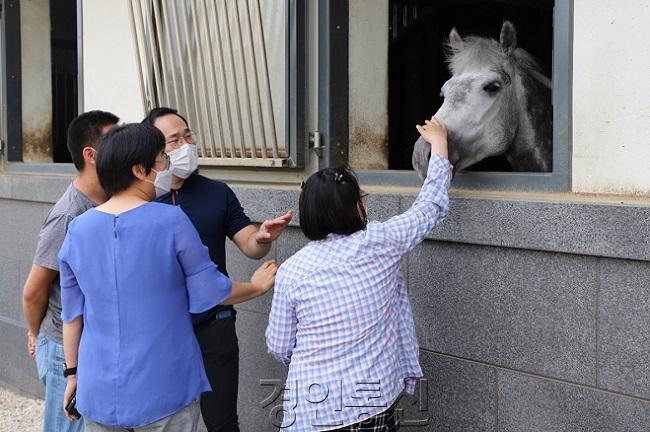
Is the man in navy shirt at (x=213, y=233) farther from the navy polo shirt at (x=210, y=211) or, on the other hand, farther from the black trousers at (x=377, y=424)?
the black trousers at (x=377, y=424)

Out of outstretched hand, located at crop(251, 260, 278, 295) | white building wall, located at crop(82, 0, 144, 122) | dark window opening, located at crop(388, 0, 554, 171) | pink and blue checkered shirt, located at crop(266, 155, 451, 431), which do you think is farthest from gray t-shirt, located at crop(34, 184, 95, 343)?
dark window opening, located at crop(388, 0, 554, 171)

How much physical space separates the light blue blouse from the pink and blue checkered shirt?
0.95 ft

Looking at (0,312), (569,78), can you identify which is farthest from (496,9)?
(0,312)

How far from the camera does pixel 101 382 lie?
244 cm

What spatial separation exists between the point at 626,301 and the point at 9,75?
5.61 meters

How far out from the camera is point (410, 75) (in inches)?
245

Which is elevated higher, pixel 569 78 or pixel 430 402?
pixel 569 78

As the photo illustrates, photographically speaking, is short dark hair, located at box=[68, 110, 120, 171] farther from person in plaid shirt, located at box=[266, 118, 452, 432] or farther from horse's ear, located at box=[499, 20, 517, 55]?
horse's ear, located at box=[499, 20, 517, 55]

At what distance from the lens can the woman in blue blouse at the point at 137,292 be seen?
2408 mm

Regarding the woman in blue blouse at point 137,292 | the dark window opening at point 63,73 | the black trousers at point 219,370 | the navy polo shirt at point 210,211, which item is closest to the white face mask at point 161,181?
the woman in blue blouse at point 137,292

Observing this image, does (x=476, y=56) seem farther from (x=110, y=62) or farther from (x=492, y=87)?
(x=110, y=62)

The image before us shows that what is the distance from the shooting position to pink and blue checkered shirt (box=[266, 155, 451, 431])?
249 centimetres

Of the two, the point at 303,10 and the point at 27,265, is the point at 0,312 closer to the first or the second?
the point at 27,265

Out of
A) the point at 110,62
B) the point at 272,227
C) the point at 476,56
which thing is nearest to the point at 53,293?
the point at 272,227
